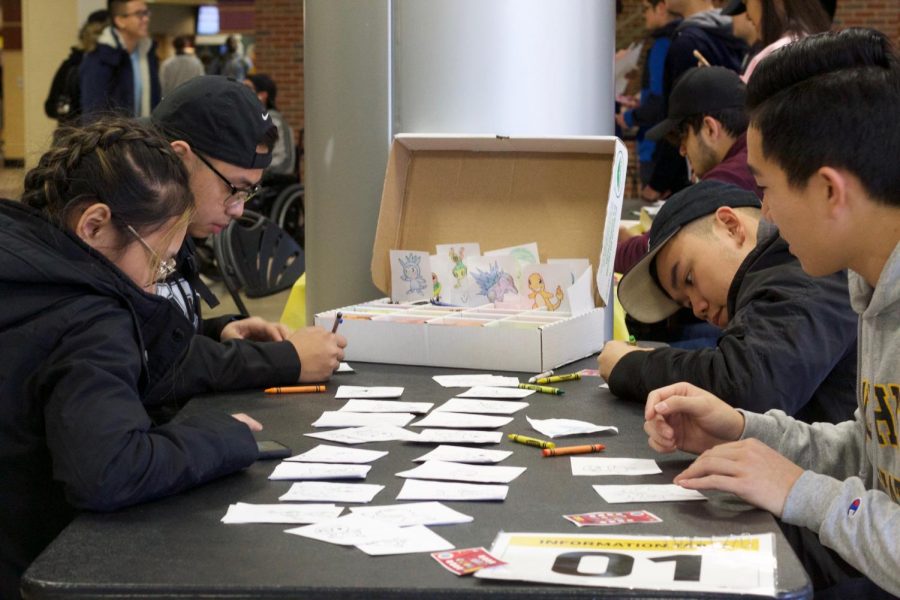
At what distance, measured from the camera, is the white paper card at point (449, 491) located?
1492mm

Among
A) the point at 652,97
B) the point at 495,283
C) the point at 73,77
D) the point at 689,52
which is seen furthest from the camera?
the point at 73,77

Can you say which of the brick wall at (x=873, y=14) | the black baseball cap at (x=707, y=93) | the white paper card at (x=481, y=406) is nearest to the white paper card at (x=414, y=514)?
the white paper card at (x=481, y=406)

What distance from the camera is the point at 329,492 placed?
5.00 feet

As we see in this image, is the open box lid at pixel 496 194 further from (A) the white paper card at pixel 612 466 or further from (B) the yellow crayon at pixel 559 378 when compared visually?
(A) the white paper card at pixel 612 466

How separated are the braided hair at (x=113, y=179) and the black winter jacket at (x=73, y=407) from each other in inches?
1.8

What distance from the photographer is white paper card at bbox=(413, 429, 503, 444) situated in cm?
179

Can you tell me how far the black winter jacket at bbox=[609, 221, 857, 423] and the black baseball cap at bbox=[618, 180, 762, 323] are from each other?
0.72ft

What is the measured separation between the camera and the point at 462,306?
2898 mm

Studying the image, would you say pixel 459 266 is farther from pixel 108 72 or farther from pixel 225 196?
pixel 108 72

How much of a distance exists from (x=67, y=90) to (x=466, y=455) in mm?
7642

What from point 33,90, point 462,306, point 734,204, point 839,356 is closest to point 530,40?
point 462,306

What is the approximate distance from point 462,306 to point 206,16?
17.6 metres

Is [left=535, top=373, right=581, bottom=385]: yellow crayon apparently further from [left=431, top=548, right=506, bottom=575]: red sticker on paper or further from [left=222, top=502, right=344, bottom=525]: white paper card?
[left=431, top=548, right=506, bottom=575]: red sticker on paper

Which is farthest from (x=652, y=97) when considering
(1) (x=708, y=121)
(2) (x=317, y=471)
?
(2) (x=317, y=471)
